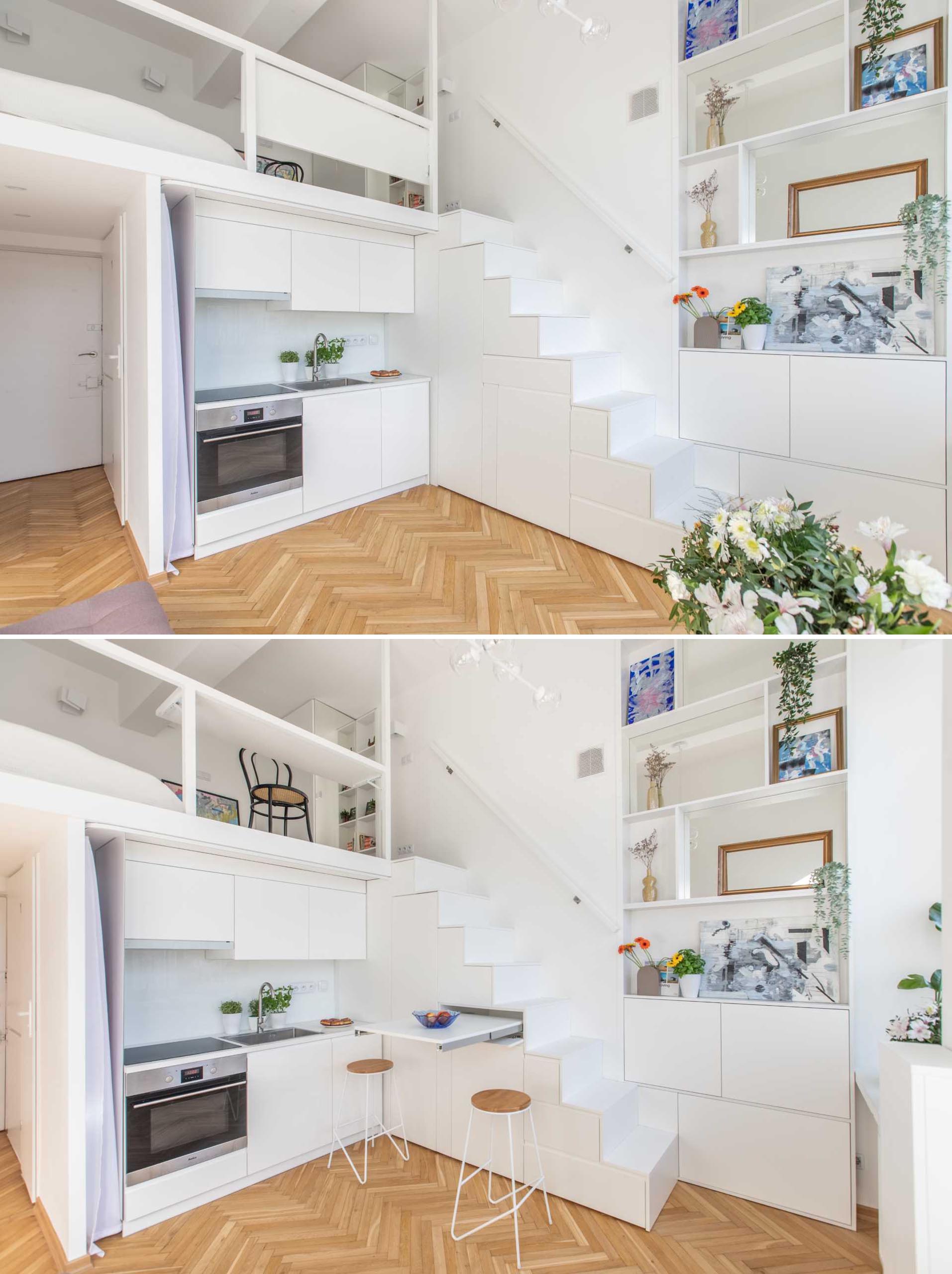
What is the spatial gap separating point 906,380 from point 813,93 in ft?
5.37

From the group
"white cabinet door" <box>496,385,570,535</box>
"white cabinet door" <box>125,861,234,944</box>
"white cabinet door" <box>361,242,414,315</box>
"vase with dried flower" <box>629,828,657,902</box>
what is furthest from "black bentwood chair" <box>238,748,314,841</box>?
"white cabinet door" <box>361,242,414,315</box>

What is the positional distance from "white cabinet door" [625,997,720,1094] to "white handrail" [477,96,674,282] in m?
4.08

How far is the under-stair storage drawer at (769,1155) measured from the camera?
319 centimetres

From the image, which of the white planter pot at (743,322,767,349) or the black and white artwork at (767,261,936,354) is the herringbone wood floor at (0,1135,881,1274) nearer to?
the black and white artwork at (767,261,936,354)

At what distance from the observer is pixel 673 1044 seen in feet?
12.4

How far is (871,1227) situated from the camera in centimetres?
311

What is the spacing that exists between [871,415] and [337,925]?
3.87 m

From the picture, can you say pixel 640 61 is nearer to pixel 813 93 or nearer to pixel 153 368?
pixel 813 93

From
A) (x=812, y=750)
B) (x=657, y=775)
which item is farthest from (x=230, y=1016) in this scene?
(x=812, y=750)

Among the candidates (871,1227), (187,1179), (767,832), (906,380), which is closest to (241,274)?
(906,380)

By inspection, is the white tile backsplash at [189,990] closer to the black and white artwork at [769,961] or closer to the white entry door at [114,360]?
the black and white artwork at [769,961]

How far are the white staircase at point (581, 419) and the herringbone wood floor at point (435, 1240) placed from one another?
310cm

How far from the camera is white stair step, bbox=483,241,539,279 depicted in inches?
224

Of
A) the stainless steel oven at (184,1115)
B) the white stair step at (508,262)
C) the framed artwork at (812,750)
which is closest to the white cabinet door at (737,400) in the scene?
the white stair step at (508,262)
